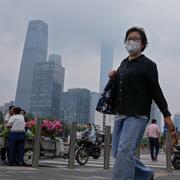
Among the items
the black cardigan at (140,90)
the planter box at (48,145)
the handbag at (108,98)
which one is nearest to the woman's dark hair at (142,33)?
the black cardigan at (140,90)

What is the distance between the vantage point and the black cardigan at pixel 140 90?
517cm

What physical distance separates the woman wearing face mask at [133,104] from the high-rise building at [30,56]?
98015 millimetres

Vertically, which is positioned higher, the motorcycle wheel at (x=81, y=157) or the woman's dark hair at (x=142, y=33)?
the woman's dark hair at (x=142, y=33)

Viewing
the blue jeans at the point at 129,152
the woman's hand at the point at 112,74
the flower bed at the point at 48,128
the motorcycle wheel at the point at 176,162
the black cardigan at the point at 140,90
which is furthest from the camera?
the motorcycle wheel at the point at 176,162

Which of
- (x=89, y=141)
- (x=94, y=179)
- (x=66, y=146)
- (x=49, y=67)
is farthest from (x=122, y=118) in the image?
(x=49, y=67)

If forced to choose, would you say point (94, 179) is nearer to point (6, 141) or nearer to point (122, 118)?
point (122, 118)

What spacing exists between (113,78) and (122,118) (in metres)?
0.51

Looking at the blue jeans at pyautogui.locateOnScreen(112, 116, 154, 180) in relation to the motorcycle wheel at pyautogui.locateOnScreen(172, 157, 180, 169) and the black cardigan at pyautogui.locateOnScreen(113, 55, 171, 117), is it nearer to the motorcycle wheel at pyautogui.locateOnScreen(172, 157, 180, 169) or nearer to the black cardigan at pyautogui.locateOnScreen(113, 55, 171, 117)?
the black cardigan at pyautogui.locateOnScreen(113, 55, 171, 117)

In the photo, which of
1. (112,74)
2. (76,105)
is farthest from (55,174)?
(76,105)

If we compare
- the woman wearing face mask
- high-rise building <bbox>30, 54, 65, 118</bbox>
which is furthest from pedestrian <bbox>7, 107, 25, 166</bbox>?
high-rise building <bbox>30, 54, 65, 118</bbox>

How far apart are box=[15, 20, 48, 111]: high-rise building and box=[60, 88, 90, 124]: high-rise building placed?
758 inches

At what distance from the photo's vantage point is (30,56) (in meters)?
154

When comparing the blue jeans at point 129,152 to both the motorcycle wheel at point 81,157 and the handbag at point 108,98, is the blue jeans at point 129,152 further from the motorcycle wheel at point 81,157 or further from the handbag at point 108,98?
the motorcycle wheel at point 81,157

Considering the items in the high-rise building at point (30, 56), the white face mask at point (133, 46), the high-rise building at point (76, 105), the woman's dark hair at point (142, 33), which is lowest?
the white face mask at point (133, 46)
